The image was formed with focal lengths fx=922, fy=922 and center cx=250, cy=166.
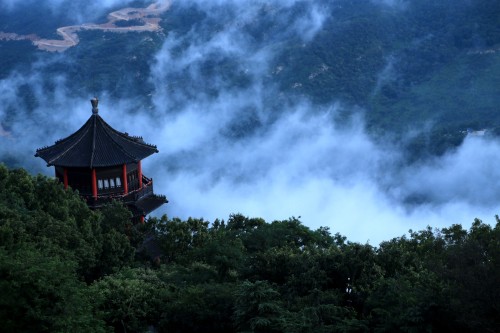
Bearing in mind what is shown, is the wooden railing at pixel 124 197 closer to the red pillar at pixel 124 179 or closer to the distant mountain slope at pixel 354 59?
the red pillar at pixel 124 179

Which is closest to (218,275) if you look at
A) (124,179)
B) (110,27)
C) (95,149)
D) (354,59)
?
(124,179)

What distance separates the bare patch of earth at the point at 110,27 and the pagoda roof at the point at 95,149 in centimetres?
6999

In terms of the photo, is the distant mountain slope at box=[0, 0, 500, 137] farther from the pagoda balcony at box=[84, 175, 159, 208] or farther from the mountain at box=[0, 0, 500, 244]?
the pagoda balcony at box=[84, 175, 159, 208]

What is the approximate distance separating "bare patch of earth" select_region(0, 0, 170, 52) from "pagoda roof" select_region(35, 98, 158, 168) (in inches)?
2755

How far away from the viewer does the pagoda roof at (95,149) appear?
3575 centimetres

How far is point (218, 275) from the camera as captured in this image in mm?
28766

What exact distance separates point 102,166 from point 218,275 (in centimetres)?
894

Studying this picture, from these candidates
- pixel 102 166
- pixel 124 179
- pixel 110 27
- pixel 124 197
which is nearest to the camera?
pixel 102 166

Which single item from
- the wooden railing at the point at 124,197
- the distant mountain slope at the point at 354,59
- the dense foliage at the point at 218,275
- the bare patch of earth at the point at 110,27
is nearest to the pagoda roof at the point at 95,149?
the wooden railing at the point at 124,197

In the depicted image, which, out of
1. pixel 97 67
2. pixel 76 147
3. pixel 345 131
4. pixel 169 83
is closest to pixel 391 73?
pixel 345 131

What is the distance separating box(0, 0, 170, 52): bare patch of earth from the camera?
350ft

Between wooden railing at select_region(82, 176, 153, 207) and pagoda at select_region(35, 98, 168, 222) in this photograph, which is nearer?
wooden railing at select_region(82, 176, 153, 207)

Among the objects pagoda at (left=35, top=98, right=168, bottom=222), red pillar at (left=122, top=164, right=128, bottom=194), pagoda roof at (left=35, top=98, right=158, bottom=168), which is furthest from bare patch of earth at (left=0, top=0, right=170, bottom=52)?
red pillar at (left=122, top=164, right=128, bottom=194)

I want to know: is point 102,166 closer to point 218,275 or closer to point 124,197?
point 124,197
